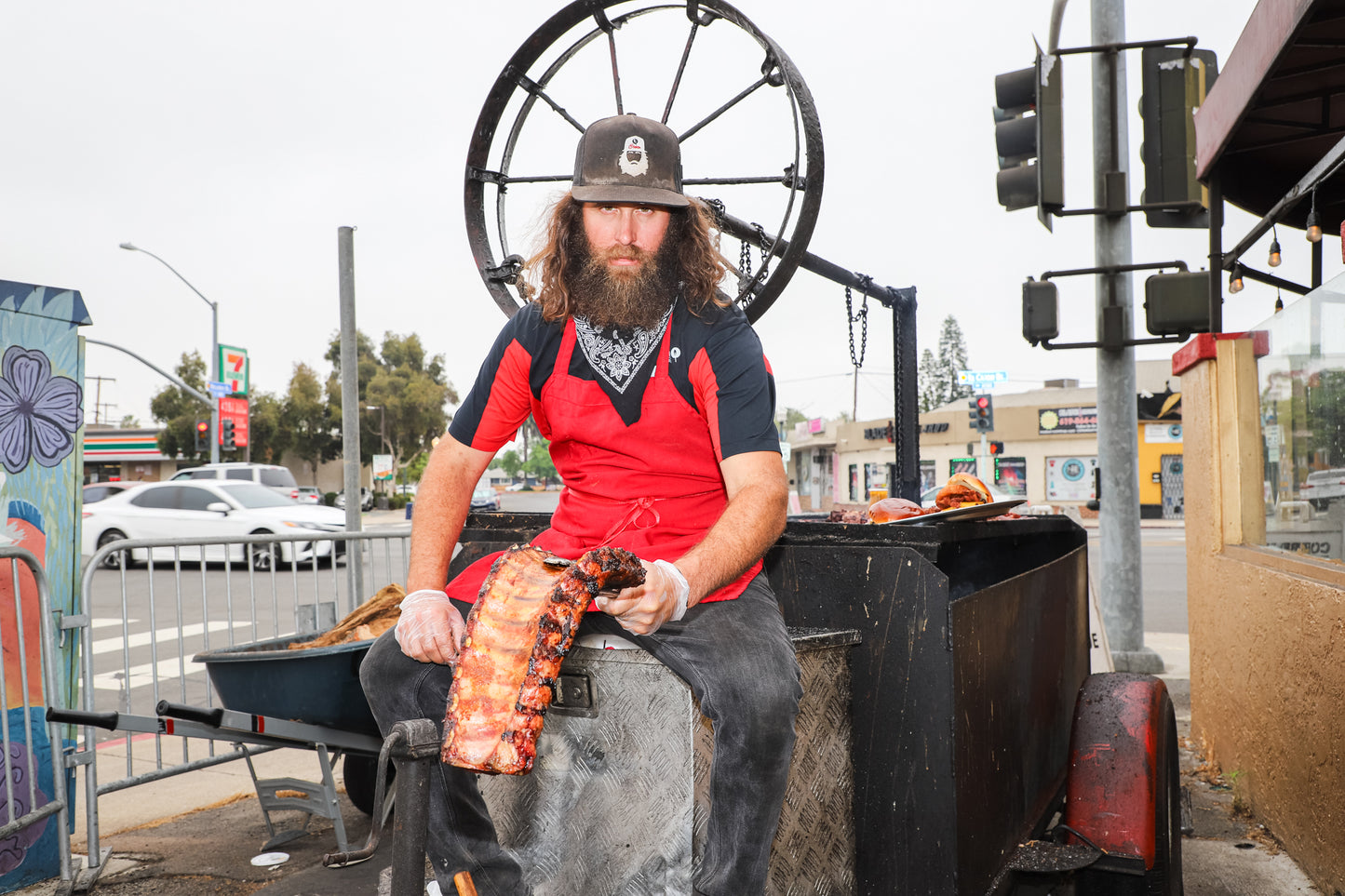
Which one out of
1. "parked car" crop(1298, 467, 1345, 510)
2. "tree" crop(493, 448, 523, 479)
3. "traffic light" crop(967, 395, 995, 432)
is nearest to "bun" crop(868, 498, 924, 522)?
"parked car" crop(1298, 467, 1345, 510)

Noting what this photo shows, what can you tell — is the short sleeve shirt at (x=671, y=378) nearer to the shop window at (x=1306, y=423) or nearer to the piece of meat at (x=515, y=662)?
the piece of meat at (x=515, y=662)

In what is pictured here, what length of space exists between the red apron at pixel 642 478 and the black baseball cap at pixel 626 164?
0.32 m

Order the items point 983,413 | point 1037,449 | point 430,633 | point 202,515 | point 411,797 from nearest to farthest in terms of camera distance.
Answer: point 411,797 → point 430,633 → point 202,515 → point 983,413 → point 1037,449

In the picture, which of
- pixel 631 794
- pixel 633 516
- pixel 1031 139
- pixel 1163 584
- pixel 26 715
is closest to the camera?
pixel 631 794

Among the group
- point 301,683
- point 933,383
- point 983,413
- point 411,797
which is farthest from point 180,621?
point 933,383

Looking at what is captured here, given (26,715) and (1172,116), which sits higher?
(1172,116)

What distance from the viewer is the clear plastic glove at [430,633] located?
190 centimetres

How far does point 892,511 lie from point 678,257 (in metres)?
1.11

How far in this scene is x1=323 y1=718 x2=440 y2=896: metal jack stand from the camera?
1.34m

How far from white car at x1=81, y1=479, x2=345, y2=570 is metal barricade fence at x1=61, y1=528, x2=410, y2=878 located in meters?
0.41

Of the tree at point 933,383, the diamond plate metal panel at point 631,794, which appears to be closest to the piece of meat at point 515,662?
the diamond plate metal panel at point 631,794

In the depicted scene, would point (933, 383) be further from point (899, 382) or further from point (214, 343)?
point (899, 382)

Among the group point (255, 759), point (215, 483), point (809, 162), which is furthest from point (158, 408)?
point (809, 162)

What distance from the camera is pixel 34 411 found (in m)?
3.80
